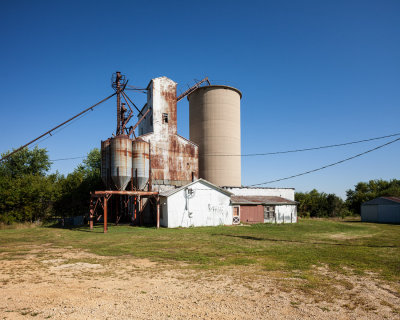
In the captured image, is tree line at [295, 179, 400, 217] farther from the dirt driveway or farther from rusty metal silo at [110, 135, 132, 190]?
the dirt driveway

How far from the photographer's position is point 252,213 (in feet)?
101

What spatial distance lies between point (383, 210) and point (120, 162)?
35.0m

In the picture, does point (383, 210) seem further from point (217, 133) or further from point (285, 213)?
point (217, 133)

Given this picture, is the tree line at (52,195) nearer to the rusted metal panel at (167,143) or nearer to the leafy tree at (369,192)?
the leafy tree at (369,192)

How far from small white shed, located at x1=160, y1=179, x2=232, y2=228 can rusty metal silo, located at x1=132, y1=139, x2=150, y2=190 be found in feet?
8.83

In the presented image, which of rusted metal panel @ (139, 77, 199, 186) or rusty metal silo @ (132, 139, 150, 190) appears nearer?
rusty metal silo @ (132, 139, 150, 190)

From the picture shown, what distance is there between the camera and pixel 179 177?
33.8 meters

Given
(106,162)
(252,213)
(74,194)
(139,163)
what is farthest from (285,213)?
(74,194)

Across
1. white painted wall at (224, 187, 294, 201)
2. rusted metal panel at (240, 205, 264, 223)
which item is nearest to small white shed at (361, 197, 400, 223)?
white painted wall at (224, 187, 294, 201)

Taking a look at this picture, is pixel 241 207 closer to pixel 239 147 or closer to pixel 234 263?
pixel 239 147

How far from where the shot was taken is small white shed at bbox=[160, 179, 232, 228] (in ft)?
85.8

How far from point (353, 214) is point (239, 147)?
108 feet

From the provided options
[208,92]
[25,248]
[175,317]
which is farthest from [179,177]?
[175,317]

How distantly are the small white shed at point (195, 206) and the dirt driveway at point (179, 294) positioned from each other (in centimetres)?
1591
